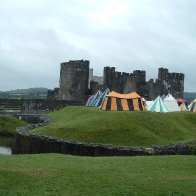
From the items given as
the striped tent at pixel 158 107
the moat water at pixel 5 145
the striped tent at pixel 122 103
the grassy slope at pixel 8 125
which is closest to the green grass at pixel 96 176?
the moat water at pixel 5 145

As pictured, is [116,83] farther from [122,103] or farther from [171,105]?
[122,103]

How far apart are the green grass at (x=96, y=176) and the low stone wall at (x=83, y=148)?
15.1 ft

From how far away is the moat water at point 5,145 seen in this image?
30.1 metres

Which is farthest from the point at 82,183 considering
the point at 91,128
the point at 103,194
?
the point at 91,128

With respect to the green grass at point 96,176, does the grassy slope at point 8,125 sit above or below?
above

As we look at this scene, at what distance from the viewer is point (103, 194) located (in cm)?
1064

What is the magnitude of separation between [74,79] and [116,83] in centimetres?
589

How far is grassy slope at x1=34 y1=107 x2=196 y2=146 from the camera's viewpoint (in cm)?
2559

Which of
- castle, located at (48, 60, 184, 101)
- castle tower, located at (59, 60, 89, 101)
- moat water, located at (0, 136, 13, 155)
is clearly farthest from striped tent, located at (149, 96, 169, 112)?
castle tower, located at (59, 60, 89, 101)

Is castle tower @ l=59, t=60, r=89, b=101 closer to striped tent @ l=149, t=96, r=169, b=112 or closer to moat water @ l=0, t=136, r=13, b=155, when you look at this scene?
moat water @ l=0, t=136, r=13, b=155

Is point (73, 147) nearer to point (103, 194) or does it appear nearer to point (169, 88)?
point (103, 194)

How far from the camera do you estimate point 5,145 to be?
3450 cm

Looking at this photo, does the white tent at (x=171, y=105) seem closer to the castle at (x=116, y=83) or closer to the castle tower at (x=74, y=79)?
the castle at (x=116, y=83)

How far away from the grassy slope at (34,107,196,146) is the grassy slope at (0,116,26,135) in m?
13.4
